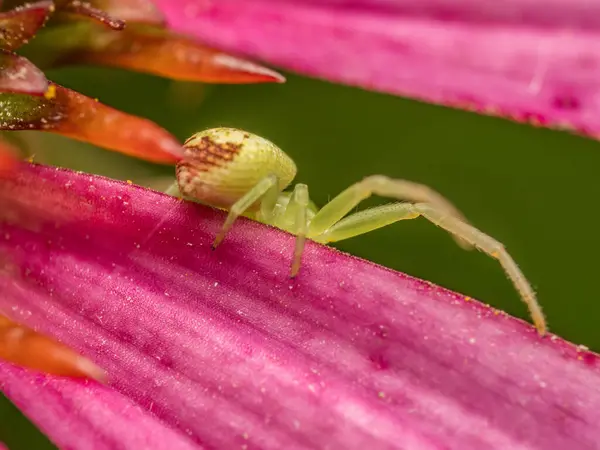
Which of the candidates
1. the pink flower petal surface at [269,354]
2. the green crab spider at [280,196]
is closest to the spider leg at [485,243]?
the green crab spider at [280,196]

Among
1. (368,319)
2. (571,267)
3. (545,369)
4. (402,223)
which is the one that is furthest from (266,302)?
(571,267)

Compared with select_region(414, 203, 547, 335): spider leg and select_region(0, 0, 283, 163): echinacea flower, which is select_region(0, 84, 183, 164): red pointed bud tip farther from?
select_region(414, 203, 547, 335): spider leg

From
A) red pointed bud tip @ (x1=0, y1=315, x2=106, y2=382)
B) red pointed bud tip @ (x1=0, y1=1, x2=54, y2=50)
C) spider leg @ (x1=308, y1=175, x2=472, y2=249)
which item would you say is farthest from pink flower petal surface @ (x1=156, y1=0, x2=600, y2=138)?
red pointed bud tip @ (x1=0, y1=315, x2=106, y2=382)

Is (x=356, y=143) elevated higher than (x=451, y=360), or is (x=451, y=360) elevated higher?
(x=451, y=360)

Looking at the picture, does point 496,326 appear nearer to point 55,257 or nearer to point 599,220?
point 55,257

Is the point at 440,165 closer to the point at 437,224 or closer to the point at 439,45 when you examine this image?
the point at 439,45

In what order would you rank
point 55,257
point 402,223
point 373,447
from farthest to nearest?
point 402,223 < point 55,257 < point 373,447

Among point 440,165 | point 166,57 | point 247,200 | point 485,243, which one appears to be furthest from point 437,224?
point 440,165
